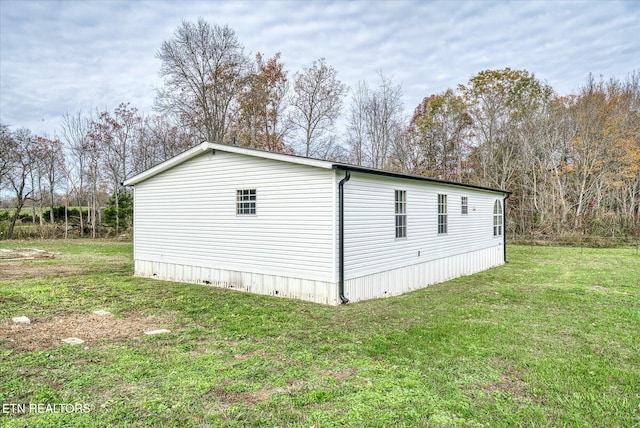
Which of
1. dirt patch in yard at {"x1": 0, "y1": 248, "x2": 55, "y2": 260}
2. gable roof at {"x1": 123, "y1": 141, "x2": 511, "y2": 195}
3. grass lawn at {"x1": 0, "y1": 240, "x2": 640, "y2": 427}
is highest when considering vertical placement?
gable roof at {"x1": 123, "y1": 141, "x2": 511, "y2": 195}

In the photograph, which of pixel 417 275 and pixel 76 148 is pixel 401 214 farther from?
pixel 76 148

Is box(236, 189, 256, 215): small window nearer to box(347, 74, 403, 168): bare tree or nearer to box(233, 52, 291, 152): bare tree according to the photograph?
box(233, 52, 291, 152): bare tree

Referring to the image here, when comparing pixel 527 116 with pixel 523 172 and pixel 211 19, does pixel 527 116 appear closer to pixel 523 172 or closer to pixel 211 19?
pixel 523 172

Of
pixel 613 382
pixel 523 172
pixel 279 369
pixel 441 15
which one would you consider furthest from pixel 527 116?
pixel 279 369

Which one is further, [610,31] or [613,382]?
[610,31]

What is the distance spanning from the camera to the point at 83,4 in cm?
1112

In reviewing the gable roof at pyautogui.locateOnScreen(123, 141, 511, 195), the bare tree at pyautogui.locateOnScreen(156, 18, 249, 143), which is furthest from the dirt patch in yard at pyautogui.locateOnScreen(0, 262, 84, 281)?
the bare tree at pyautogui.locateOnScreen(156, 18, 249, 143)

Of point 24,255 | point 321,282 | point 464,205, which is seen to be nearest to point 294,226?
point 321,282

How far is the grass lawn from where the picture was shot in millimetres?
3033

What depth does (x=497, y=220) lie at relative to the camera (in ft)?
47.3

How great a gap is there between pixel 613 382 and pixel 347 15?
1455cm

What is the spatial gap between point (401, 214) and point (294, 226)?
285 centimetres

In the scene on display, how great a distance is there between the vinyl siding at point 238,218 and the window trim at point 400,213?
236 centimetres

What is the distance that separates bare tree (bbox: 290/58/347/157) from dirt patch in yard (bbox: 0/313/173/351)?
60.3 feet
